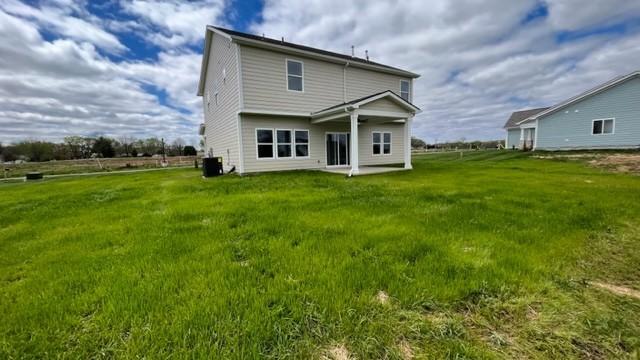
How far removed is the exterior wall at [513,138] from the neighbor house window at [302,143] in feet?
110

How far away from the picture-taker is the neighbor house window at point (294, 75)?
12430 millimetres

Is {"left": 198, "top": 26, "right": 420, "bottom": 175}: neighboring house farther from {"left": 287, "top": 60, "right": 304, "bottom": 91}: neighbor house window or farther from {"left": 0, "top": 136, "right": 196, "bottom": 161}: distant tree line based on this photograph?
{"left": 0, "top": 136, "right": 196, "bottom": 161}: distant tree line

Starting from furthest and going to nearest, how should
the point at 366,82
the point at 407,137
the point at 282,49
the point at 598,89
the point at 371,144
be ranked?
the point at 598,89 < the point at 371,144 < the point at 366,82 < the point at 407,137 < the point at 282,49

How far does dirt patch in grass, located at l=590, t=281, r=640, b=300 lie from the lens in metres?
2.48

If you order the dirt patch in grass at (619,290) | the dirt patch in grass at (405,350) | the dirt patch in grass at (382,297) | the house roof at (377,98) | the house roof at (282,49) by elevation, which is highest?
the house roof at (282,49)

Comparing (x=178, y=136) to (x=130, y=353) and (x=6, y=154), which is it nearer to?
(x=6, y=154)

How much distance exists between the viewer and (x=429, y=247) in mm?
3391

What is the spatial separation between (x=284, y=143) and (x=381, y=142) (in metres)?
6.73

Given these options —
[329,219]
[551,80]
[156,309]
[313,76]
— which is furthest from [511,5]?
[551,80]

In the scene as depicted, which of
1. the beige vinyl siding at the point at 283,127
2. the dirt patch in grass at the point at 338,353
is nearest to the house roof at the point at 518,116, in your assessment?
the beige vinyl siding at the point at 283,127

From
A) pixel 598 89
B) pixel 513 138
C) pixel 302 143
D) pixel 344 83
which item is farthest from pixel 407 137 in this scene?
pixel 513 138

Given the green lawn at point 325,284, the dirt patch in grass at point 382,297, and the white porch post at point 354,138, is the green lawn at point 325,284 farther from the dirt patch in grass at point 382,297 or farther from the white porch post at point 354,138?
the white porch post at point 354,138

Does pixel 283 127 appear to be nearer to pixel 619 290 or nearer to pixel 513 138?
pixel 619 290

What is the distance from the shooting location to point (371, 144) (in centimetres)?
1598
